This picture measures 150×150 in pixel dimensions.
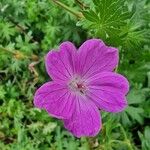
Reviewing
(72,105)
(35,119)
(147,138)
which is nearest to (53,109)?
(72,105)

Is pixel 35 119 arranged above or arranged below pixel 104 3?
below

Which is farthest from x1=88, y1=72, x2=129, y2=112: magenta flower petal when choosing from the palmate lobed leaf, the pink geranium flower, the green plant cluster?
the green plant cluster

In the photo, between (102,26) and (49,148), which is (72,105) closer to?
(102,26)

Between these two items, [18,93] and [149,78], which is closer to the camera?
[149,78]

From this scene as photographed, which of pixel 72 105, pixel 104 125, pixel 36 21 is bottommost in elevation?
pixel 104 125

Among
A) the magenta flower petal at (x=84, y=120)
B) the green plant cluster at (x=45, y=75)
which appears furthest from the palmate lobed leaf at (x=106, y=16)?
the magenta flower petal at (x=84, y=120)

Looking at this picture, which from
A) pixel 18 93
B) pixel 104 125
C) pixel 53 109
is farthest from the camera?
pixel 18 93

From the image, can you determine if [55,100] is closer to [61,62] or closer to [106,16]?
[61,62]

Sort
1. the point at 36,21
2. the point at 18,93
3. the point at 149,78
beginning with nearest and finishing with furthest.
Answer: the point at 149,78
the point at 18,93
the point at 36,21
